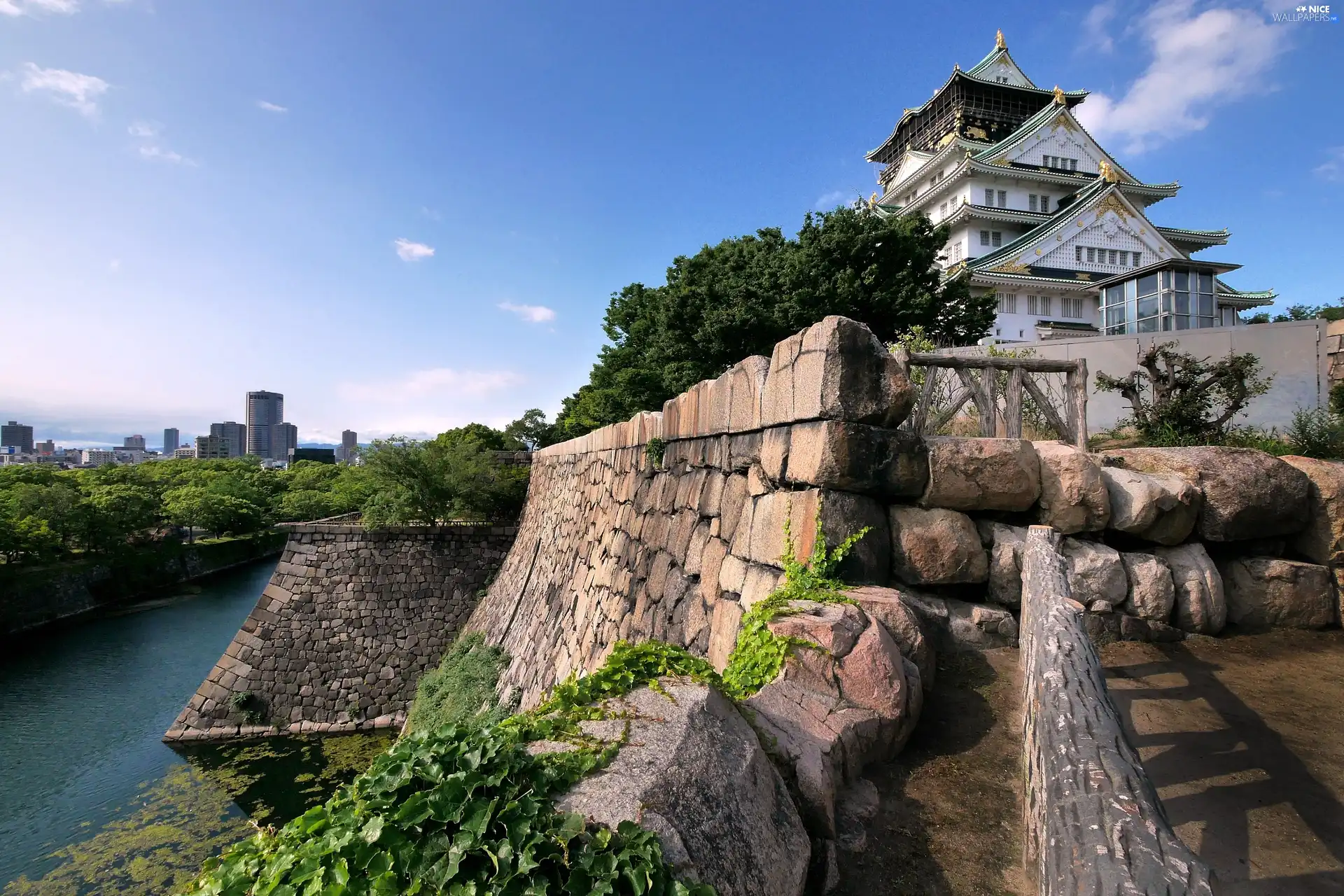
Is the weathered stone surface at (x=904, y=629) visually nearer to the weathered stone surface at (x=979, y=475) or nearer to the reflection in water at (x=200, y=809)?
the weathered stone surface at (x=979, y=475)

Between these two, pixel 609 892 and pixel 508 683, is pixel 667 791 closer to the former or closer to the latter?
pixel 609 892

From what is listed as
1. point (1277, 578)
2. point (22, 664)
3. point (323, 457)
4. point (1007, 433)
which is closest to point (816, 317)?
point (1007, 433)

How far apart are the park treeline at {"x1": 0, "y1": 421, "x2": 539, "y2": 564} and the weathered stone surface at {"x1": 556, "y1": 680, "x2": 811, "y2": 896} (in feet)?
53.3

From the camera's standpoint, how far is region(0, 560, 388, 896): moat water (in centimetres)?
965

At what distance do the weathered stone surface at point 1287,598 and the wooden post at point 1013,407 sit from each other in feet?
4.28

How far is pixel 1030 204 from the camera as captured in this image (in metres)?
28.8

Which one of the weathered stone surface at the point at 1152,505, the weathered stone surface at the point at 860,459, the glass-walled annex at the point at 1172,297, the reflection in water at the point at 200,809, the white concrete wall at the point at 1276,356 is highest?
the glass-walled annex at the point at 1172,297

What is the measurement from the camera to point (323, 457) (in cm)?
8788

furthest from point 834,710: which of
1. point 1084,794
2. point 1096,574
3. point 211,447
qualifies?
point 211,447

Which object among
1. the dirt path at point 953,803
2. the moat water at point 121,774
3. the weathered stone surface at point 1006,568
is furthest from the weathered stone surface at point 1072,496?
the moat water at point 121,774

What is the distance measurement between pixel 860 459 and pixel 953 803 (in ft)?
4.40

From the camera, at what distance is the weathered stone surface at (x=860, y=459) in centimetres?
284

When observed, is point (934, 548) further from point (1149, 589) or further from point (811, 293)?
point (811, 293)

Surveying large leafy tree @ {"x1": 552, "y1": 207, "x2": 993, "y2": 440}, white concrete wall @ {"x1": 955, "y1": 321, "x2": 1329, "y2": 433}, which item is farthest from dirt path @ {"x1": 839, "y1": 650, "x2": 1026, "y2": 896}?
large leafy tree @ {"x1": 552, "y1": 207, "x2": 993, "y2": 440}
